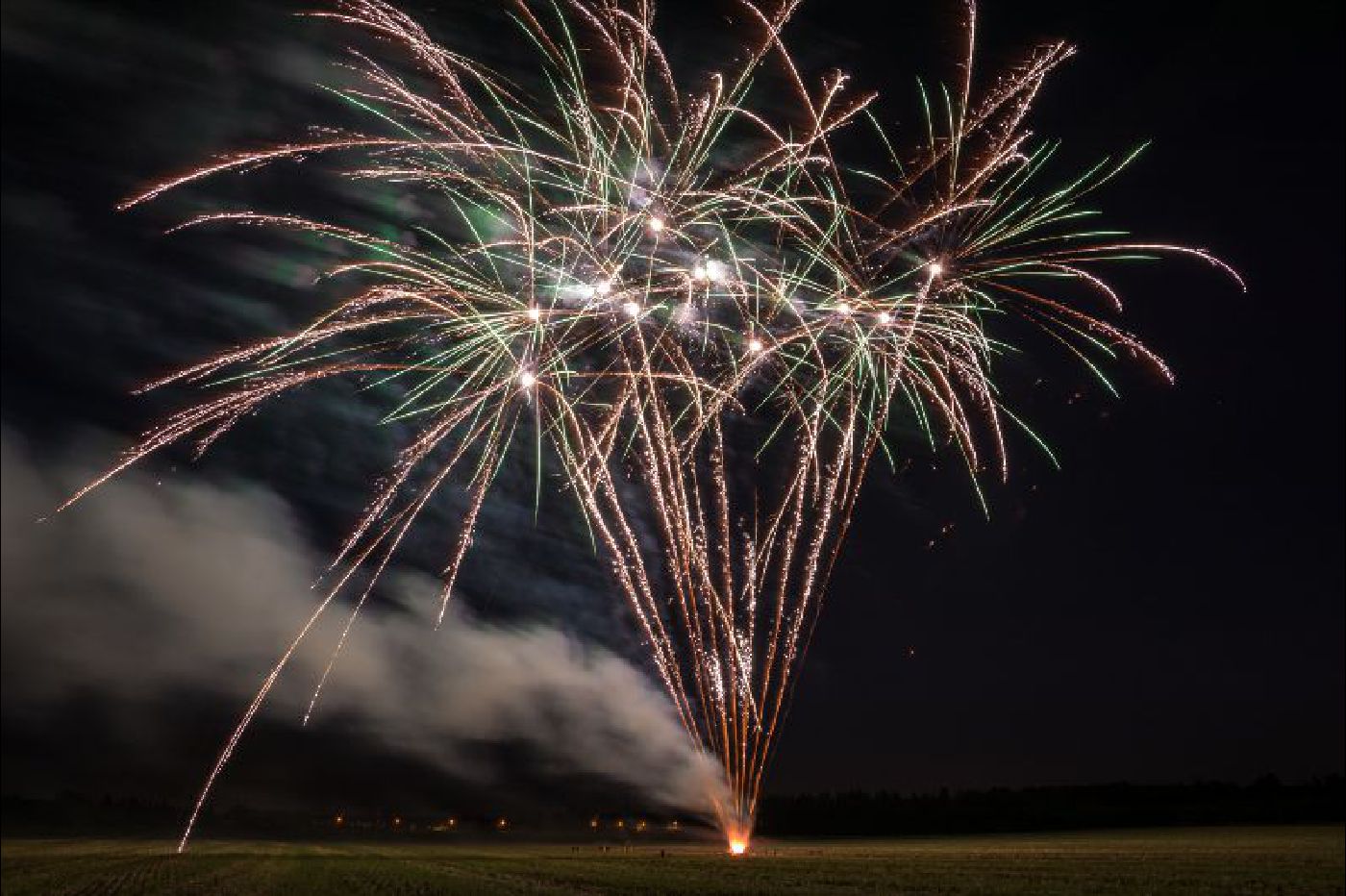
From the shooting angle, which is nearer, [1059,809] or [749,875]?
[749,875]

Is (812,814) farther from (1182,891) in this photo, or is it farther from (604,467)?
(604,467)

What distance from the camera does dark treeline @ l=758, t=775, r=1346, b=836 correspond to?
84938 mm

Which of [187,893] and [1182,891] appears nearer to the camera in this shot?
Answer: [1182,891]

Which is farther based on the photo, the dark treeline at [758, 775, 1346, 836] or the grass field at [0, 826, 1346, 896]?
the dark treeline at [758, 775, 1346, 836]

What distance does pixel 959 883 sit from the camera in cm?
2431

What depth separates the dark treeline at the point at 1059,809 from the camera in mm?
84938

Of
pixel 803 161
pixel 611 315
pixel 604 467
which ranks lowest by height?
pixel 604 467

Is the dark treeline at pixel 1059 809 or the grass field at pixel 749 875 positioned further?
the dark treeline at pixel 1059 809

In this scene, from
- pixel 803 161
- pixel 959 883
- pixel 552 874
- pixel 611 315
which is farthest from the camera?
pixel 552 874

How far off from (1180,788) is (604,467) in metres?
106

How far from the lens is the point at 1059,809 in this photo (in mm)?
95750

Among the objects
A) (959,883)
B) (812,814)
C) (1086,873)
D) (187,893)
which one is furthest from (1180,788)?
(187,893)

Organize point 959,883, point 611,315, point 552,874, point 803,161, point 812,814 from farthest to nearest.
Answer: point 812,814
point 552,874
point 959,883
point 611,315
point 803,161

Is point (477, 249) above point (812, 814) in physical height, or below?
above
